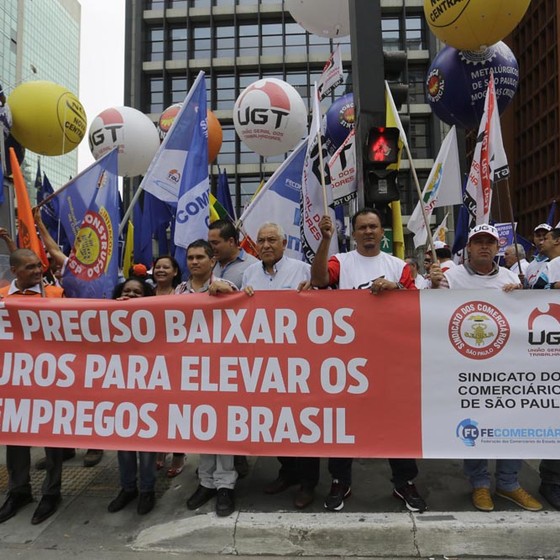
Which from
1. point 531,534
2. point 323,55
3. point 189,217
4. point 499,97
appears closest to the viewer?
point 531,534

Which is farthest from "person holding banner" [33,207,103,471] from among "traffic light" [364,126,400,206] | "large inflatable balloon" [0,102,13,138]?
"large inflatable balloon" [0,102,13,138]

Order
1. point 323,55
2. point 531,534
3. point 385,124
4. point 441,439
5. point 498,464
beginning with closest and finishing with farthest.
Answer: point 531,534 < point 441,439 < point 498,464 < point 385,124 < point 323,55

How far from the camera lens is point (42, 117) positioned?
7.91 meters

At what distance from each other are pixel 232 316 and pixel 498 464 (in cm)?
210

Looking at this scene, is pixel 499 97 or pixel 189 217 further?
pixel 499 97

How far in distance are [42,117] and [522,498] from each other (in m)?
7.67

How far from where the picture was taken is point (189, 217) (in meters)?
4.96

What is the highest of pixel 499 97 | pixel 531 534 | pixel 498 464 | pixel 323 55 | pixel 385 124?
pixel 323 55

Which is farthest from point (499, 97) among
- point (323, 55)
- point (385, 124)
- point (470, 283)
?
point (323, 55)

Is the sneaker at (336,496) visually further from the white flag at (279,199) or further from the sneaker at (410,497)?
the white flag at (279,199)

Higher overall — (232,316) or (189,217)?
(189,217)

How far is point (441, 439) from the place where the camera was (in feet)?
11.5

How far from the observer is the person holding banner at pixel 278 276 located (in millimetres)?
3912

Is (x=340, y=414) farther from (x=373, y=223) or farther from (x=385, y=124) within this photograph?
(x=385, y=124)
